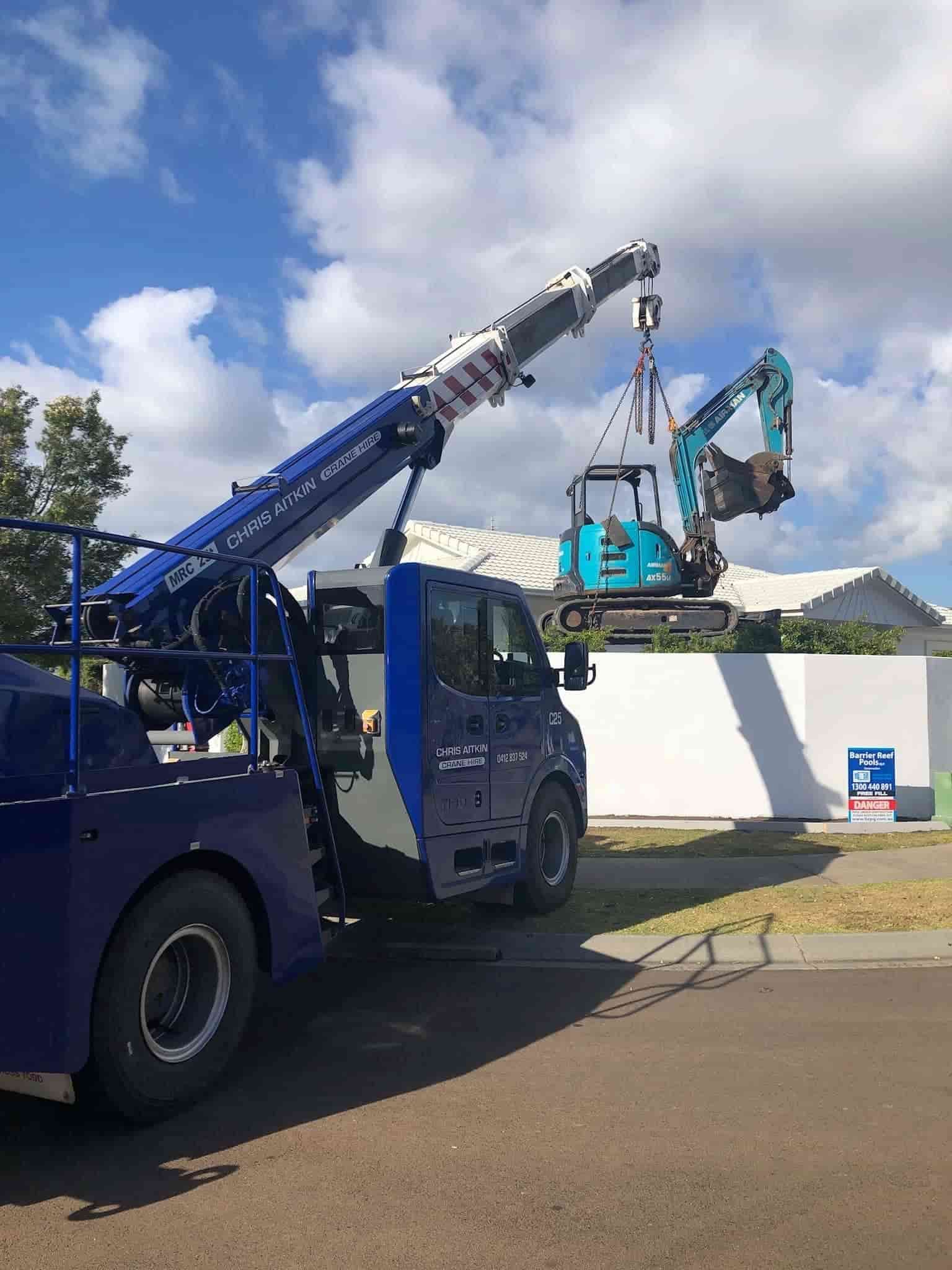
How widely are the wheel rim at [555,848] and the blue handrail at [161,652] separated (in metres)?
2.45

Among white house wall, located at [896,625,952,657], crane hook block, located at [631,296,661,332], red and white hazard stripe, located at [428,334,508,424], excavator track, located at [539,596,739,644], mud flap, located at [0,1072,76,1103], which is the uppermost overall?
crane hook block, located at [631,296,661,332]

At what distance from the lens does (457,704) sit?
7.49 metres

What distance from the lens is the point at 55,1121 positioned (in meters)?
4.86

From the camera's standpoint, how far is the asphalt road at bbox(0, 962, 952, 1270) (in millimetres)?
3729

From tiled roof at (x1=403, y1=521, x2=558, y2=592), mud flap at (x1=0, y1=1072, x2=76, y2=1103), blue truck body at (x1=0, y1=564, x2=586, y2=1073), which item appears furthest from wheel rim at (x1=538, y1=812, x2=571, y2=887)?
tiled roof at (x1=403, y1=521, x2=558, y2=592)

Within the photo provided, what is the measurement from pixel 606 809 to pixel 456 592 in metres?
8.04

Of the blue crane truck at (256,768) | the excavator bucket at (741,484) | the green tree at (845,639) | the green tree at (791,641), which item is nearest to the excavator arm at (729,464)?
the excavator bucket at (741,484)

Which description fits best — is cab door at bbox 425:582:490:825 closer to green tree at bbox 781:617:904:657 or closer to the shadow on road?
the shadow on road

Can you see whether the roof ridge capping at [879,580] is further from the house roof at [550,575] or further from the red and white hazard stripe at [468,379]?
the red and white hazard stripe at [468,379]

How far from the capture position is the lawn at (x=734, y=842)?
12.2m

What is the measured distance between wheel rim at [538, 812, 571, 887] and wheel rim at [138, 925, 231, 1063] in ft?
13.3

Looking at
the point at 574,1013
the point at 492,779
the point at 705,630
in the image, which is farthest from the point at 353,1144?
the point at 705,630

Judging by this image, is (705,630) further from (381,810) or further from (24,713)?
(24,713)

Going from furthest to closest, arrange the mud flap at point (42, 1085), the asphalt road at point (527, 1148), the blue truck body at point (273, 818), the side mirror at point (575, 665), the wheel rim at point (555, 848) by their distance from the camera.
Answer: the side mirror at point (575, 665) < the wheel rim at point (555, 848) < the mud flap at point (42, 1085) < the blue truck body at point (273, 818) < the asphalt road at point (527, 1148)
